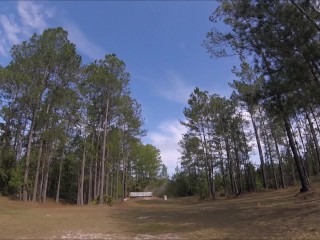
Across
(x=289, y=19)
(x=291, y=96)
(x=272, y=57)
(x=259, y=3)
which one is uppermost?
(x=259, y=3)

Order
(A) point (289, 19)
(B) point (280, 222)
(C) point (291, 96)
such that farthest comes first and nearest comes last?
(C) point (291, 96), (A) point (289, 19), (B) point (280, 222)

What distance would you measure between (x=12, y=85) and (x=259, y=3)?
22976 mm

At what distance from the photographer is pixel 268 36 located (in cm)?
1346

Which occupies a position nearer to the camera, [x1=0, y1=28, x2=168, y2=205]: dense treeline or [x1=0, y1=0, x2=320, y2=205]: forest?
[x1=0, y1=0, x2=320, y2=205]: forest

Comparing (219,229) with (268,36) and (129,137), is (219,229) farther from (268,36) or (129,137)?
(129,137)

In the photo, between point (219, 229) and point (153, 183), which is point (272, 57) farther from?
point (153, 183)

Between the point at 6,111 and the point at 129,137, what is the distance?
629 inches

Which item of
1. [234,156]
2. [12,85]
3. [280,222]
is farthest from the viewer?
[234,156]

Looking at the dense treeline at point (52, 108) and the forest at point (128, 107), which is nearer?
the forest at point (128, 107)

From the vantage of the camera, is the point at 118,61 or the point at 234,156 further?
the point at 234,156

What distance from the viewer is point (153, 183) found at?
84188 mm

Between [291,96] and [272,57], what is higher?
[272,57]

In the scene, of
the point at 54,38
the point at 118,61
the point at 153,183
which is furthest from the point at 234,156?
the point at 153,183

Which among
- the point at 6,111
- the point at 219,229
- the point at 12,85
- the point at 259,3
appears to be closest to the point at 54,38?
the point at 12,85
